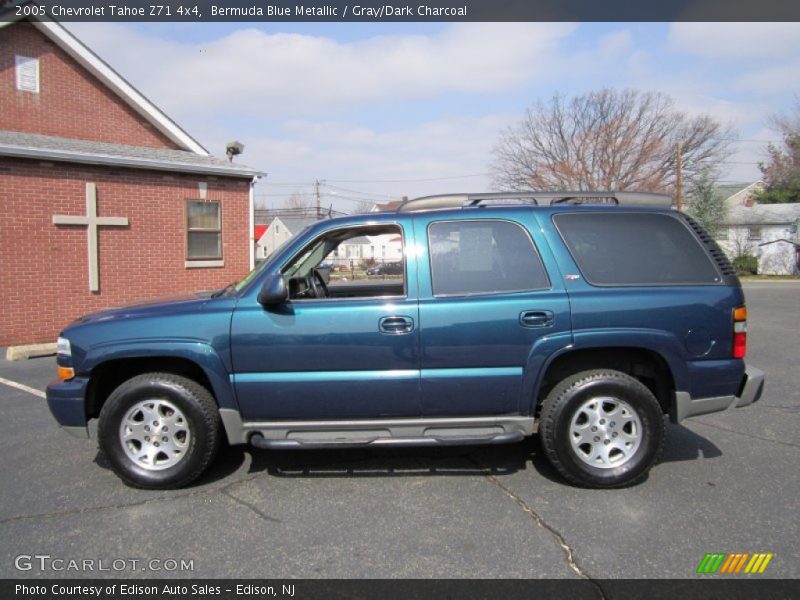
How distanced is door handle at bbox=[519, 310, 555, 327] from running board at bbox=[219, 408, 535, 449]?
2.10ft

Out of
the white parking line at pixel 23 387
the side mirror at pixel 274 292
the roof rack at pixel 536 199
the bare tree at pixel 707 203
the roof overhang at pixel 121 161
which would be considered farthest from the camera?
the bare tree at pixel 707 203

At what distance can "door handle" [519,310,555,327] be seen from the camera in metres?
3.41

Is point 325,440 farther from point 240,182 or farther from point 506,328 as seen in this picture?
point 240,182

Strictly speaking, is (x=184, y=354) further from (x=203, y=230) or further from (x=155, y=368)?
(x=203, y=230)

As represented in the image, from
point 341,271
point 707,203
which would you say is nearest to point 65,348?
point 341,271

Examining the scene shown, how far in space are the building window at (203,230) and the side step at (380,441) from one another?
27.7 feet

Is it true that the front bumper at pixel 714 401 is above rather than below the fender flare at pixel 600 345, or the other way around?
below

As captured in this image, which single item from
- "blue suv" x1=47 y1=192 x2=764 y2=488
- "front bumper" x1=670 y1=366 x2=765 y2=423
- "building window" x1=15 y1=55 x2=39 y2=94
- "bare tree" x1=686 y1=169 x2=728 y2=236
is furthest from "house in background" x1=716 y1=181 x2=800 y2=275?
"building window" x1=15 y1=55 x2=39 y2=94

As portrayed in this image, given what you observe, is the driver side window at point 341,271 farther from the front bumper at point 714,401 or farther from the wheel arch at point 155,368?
the front bumper at point 714,401

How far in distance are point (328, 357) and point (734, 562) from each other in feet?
8.19

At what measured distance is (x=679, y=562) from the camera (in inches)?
105

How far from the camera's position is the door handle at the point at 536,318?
11.2 ft

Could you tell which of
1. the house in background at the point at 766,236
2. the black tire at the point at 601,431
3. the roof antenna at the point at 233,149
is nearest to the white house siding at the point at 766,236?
the house in background at the point at 766,236

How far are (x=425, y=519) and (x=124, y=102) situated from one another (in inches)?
495
